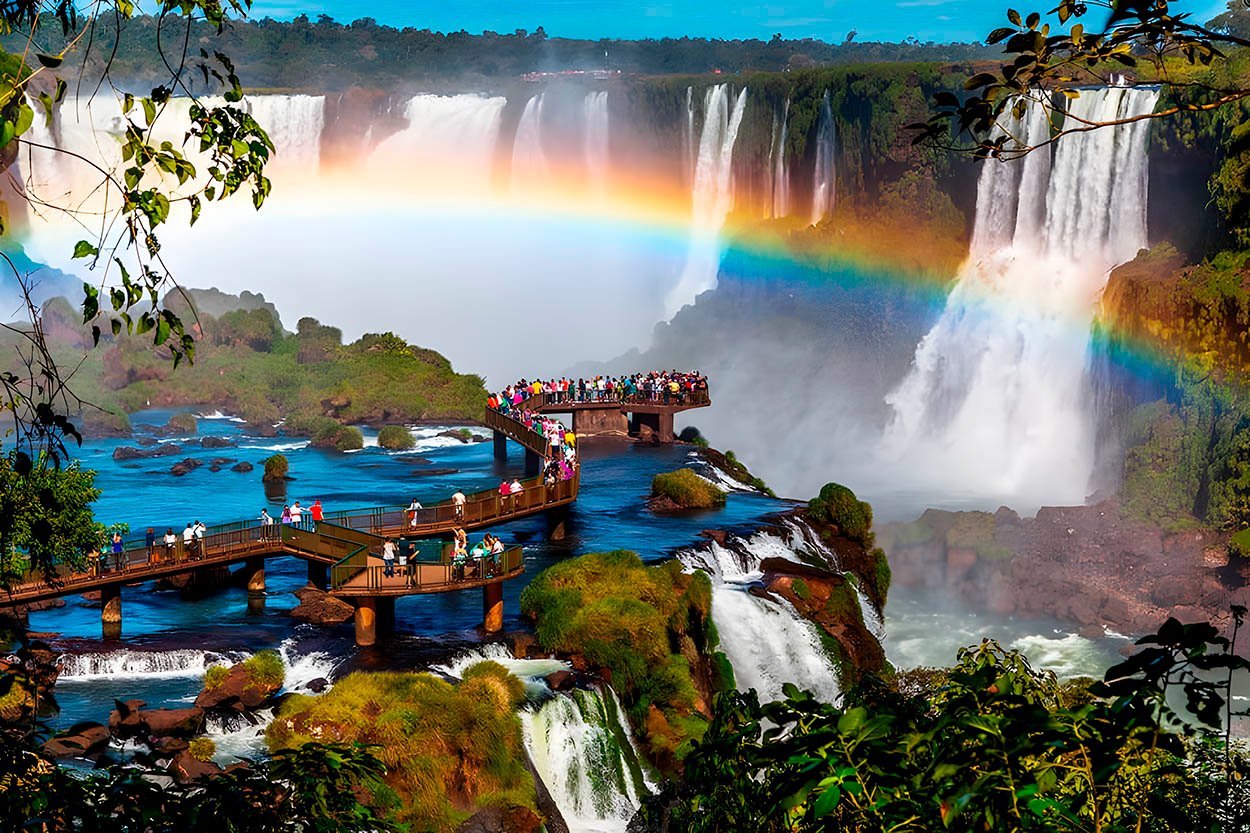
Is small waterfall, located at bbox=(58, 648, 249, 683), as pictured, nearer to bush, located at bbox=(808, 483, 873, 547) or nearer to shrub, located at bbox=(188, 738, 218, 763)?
shrub, located at bbox=(188, 738, 218, 763)

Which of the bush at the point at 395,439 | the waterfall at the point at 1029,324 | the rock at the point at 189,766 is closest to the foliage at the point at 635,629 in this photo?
the rock at the point at 189,766

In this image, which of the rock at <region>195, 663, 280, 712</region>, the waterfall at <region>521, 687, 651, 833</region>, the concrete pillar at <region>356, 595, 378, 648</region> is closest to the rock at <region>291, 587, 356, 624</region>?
the concrete pillar at <region>356, 595, 378, 648</region>

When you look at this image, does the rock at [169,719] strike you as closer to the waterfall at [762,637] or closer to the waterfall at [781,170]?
the waterfall at [762,637]

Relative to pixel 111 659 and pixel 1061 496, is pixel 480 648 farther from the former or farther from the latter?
pixel 1061 496

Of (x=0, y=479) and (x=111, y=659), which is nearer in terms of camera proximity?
(x=0, y=479)

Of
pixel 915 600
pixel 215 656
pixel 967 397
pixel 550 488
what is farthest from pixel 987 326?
pixel 215 656

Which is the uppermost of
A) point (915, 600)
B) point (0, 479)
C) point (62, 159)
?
point (62, 159)
